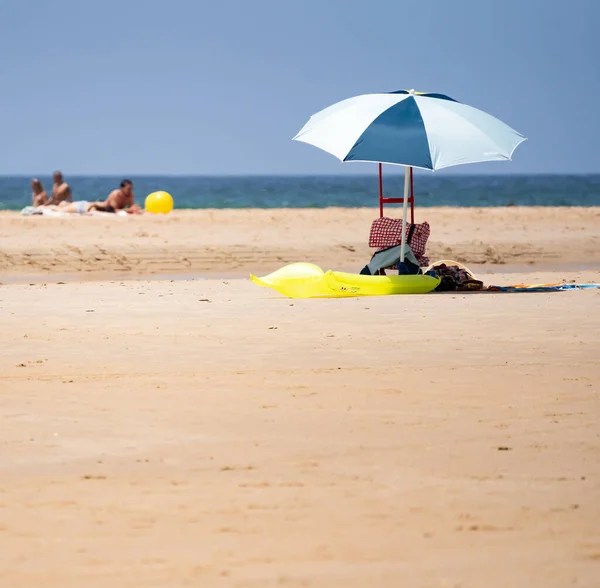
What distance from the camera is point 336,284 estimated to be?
33.1ft

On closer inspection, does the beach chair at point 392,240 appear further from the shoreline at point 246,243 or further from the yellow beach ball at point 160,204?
the yellow beach ball at point 160,204

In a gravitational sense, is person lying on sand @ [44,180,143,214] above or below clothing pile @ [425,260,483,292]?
above

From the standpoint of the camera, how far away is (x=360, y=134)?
9883mm

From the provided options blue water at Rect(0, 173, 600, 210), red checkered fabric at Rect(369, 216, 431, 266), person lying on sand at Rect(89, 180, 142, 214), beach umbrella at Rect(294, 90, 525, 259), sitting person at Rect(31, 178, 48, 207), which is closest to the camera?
beach umbrella at Rect(294, 90, 525, 259)

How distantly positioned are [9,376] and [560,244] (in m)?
12.6

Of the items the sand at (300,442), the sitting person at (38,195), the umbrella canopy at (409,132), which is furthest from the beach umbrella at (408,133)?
the sitting person at (38,195)

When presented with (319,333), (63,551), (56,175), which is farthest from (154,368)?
(56,175)

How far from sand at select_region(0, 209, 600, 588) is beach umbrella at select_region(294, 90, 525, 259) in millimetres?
1297

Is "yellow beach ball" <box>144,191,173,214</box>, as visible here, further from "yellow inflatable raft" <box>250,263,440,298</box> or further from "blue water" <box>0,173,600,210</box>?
"yellow inflatable raft" <box>250,263,440,298</box>

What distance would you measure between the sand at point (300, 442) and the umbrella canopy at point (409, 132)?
1305 millimetres

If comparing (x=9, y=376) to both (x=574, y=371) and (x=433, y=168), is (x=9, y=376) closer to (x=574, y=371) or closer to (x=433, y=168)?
(x=574, y=371)

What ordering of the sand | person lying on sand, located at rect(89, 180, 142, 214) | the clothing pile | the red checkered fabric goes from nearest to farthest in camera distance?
the sand
the red checkered fabric
the clothing pile
person lying on sand, located at rect(89, 180, 142, 214)

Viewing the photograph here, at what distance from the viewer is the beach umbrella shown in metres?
9.78

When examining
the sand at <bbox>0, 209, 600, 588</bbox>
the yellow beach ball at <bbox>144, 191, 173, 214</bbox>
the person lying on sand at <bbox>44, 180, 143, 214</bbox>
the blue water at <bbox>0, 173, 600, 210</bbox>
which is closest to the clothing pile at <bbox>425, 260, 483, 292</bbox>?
the sand at <bbox>0, 209, 600, 588</bbox>
